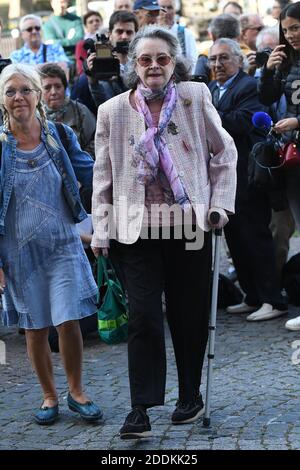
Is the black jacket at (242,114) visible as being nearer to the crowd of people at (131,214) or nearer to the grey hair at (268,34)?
the grey hair at (268,34)

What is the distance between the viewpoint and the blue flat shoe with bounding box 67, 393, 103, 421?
637 centimetres

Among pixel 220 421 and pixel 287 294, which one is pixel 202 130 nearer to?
pixel 220 421

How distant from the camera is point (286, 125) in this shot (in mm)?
8234

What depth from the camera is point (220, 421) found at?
619cm

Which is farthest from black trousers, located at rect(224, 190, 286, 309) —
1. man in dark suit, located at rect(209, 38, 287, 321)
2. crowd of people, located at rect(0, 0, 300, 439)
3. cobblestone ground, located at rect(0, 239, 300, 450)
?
crowd of people, located at rect(0, 0, 300, 439)

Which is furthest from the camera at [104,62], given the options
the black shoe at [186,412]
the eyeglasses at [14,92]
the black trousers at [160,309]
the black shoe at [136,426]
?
the black shoe at [136,426]

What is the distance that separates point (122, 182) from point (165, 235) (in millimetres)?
363

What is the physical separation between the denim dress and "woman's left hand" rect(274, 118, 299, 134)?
236 cm

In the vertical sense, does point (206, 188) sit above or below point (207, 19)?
below

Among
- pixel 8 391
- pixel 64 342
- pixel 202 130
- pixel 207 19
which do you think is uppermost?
pixel 207 19

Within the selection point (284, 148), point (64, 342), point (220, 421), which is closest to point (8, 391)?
point (64, 342)

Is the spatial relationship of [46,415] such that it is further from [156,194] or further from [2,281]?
[156,194]

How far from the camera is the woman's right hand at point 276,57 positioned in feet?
27.8
